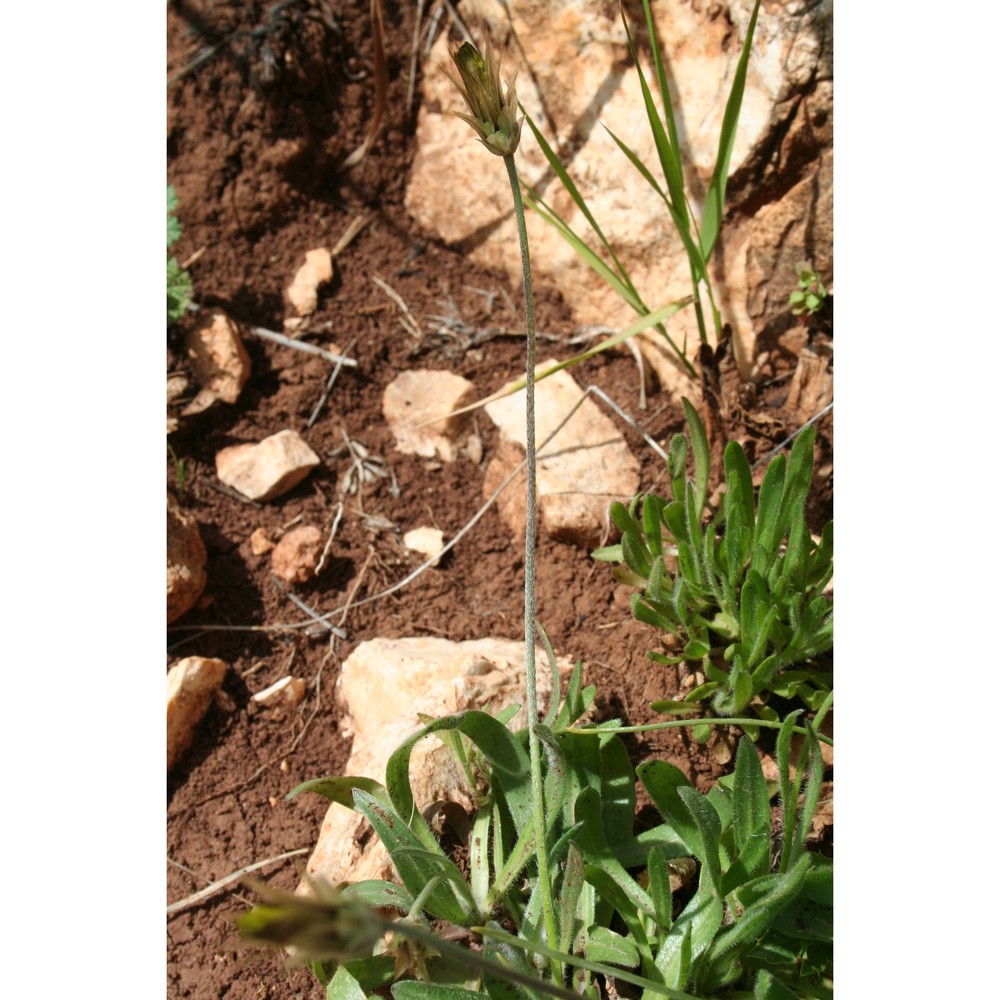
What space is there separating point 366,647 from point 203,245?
135cm

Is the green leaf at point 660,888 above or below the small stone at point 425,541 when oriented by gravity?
below

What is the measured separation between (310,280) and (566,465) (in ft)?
3.17

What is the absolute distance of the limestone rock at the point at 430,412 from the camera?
8.50 feet

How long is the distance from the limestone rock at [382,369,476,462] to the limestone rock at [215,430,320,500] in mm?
242

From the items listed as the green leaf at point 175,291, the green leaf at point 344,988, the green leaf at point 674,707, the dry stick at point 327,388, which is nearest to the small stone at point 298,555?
the dry stick at point 327,388

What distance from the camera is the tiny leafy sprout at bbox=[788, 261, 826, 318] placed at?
236cm

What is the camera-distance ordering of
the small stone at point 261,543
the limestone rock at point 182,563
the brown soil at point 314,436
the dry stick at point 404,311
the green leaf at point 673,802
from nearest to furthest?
the green leaf at point 673,802
the brown soil at point 314,436
the limestone rock at point 182,563
the small stone at point 261,543
the dry stick at point 404,311

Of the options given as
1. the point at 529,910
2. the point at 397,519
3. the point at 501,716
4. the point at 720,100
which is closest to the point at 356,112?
the point at 720,100

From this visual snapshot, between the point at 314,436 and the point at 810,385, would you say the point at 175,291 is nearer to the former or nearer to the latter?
the point at 314,436

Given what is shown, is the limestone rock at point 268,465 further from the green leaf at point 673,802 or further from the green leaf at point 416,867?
the green leaf at point 673,802

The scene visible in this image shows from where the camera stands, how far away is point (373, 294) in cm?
282

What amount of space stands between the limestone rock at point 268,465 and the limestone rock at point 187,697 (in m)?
0.49

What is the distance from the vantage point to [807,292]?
2369mm

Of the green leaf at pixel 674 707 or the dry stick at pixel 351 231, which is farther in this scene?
the dry stick at pixel 351 231
